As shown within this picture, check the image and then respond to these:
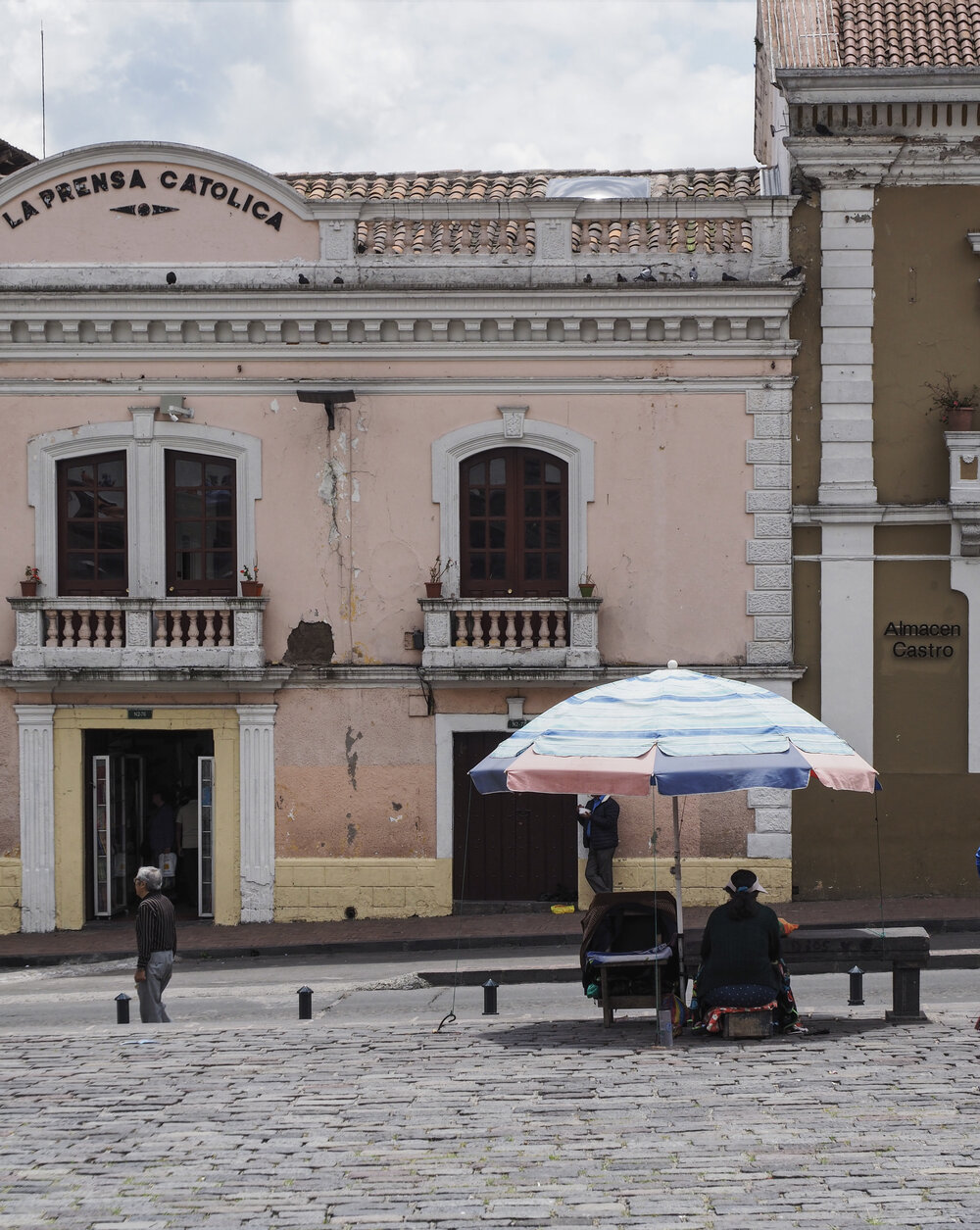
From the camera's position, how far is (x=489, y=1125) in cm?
740

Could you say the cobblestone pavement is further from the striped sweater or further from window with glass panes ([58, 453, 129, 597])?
window with glass panes ([58, 453, 129, 597])

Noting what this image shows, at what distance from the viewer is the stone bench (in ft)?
33.2

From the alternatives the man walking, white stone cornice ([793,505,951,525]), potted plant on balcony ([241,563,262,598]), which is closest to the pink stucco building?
potted plant on balcony ([241,563,262,598])

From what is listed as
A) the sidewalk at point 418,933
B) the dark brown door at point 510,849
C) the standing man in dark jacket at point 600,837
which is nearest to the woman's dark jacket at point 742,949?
the sidewalk at point 418,933

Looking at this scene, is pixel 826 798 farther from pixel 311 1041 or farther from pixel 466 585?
pixel 311 1041

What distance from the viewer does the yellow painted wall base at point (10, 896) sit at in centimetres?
1759

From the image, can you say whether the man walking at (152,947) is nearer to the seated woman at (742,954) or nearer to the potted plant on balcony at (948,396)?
the seated woman at (742,954)

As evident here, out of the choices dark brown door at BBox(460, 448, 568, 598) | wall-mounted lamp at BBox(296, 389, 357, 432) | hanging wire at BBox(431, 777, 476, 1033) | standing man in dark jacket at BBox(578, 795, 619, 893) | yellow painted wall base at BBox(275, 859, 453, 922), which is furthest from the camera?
dark brown door at BBox(460, 448, 568, 598)

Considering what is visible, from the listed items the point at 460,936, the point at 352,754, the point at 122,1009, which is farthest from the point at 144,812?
the point at 122,1009

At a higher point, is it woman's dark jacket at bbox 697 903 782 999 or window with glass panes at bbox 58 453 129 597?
window with glass panes at bbox 58 453 129 597

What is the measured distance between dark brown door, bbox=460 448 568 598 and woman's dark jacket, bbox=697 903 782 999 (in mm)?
8351

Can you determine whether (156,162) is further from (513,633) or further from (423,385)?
(513,633)

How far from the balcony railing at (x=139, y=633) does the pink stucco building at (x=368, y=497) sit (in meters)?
0.04

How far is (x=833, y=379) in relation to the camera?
17.5m
